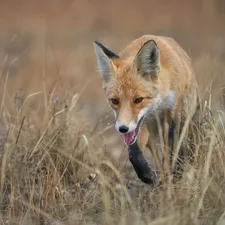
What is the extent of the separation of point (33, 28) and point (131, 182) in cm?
1216

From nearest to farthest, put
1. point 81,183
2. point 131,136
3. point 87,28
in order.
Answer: point 131,136 → point 81,183 → point 87,28

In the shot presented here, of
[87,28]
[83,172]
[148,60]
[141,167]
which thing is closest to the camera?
[148,60]

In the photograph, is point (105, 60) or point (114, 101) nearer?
point (114, 101)

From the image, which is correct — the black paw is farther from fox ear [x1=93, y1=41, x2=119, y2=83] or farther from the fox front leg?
fox ear [x1=93, y1=41, x2=119, y2=83]

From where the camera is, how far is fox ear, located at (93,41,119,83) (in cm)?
664

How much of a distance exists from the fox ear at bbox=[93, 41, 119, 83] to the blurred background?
6.86 metres

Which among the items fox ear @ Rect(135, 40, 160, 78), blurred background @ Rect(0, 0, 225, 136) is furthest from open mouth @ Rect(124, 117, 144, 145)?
blurred background @ Rect(0, 0, 225, 136)

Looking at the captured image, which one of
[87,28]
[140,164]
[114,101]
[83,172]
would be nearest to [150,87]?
[114,101]

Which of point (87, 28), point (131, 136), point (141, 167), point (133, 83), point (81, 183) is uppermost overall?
point (133, 83)

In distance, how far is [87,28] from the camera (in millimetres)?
19016

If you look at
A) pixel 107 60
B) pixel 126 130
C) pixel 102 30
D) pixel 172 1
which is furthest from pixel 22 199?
pixel 172 1

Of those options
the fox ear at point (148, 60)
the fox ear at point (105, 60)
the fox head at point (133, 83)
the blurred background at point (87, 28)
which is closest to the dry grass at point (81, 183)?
the fox head at point (133, 83)

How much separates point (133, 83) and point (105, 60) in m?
0.32

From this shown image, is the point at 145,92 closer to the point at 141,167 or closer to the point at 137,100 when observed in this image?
Result: the point at 137,100
